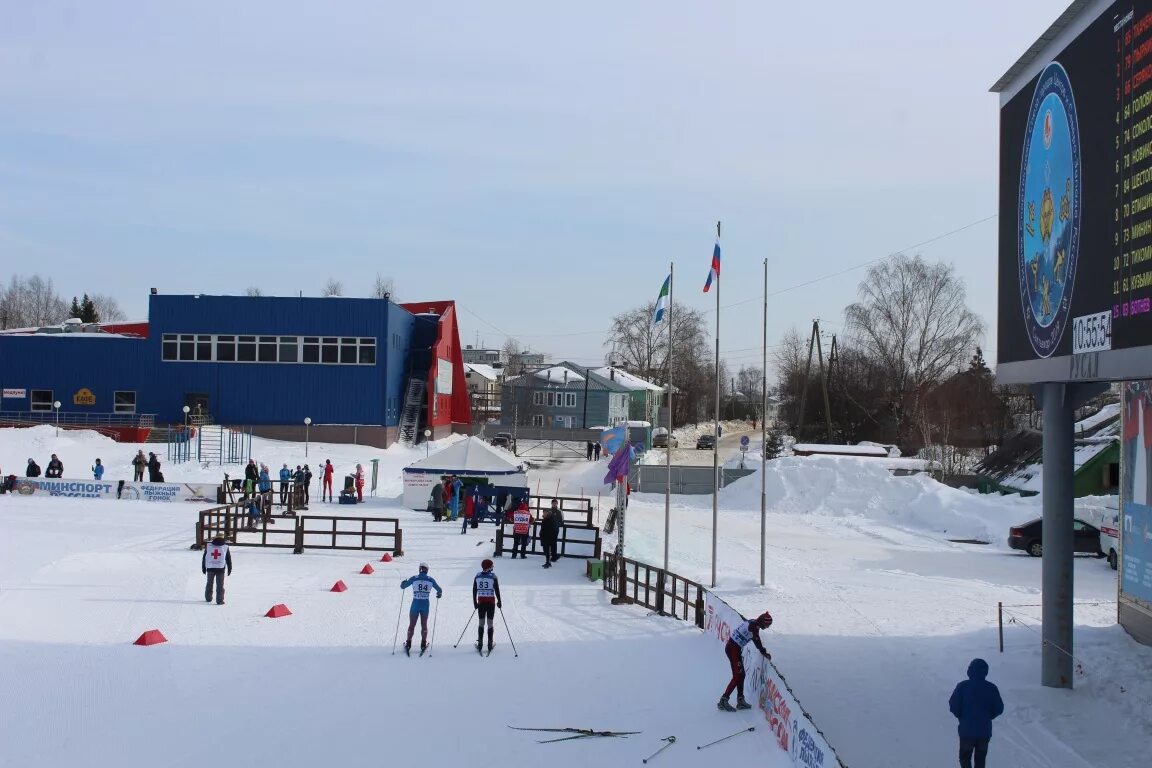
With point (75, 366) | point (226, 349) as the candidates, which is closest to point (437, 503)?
point (226, 349)

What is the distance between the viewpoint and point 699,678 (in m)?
13.6

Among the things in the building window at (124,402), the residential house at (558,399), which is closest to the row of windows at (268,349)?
the building window at (124,402)

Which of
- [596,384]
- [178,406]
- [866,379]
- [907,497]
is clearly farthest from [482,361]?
[907,497]

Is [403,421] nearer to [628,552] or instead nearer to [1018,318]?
[628,552]

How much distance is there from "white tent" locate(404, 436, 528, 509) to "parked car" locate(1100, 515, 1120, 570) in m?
17.6

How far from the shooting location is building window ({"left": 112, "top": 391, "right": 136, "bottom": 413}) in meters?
53.2

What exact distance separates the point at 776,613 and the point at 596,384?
221 feet

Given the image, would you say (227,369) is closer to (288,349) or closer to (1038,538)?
(288,349)

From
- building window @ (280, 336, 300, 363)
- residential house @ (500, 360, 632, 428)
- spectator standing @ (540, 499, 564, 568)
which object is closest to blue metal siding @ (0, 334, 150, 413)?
building window @ (280, 336, 300, 363)

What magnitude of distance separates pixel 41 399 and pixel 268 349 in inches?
504

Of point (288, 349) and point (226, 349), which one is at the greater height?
point (288, 349)

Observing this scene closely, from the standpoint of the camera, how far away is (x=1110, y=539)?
88.3ft

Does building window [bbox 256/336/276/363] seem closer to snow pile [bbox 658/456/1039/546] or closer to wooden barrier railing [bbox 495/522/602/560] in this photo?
snow pile [bbox 658/456/1039/546]

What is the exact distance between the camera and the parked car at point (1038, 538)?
2788 centimetres
